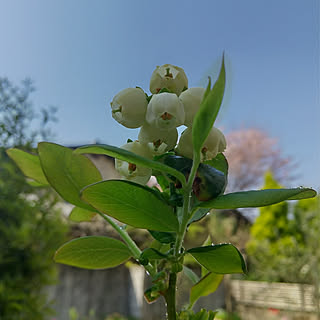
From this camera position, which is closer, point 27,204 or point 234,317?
point 27,204

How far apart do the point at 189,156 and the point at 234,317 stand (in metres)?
4.55

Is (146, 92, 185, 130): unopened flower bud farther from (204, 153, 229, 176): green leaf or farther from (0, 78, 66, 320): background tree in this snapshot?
(0, 78, 66, 320): background tree

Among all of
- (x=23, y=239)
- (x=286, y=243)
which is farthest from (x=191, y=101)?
(x=286, y=243)

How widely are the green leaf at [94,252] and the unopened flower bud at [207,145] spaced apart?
0.29ft

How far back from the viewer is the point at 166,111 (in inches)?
8.5

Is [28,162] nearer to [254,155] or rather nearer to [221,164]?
[221,164]

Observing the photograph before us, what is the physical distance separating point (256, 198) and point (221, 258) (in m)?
0.05

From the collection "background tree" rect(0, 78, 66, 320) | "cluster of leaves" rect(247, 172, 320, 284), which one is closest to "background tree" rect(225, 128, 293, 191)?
"cluster of leaves" rect(247, 172, 320, 284)

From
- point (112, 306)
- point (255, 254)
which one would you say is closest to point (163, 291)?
point (112, 306)

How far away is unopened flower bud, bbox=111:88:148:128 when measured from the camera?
0.78 feet

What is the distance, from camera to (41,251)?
1434 mm

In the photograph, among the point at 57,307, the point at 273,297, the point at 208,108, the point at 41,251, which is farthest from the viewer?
the point at 273,297

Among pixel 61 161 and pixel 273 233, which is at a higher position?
pixel 273 233

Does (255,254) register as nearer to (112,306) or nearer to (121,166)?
(112,306)
